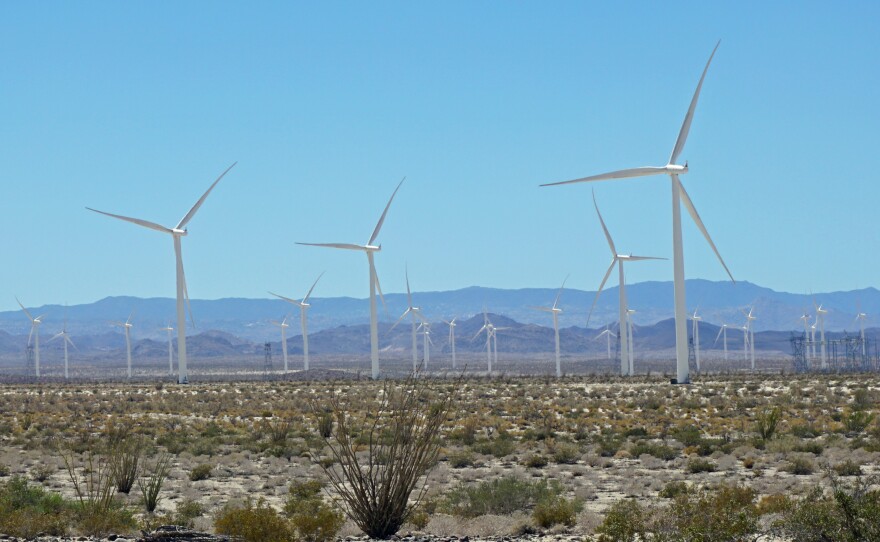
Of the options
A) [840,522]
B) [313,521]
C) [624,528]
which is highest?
[840,522]

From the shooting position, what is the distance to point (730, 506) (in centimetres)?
1498

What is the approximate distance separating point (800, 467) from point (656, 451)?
4605 mm

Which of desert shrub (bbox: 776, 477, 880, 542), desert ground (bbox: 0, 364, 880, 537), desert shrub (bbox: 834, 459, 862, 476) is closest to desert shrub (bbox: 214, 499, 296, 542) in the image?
desert ground (bbox: 0, 364, 880, 537)

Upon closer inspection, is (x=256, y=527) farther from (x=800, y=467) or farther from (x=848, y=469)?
(x=800, y=467)

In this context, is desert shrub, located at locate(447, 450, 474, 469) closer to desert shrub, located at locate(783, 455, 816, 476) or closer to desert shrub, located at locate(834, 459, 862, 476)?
desert shrub, located at locate(783, 455, 816, 476)

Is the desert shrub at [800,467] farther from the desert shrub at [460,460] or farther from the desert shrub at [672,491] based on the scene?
the desert shrub at [460,460]

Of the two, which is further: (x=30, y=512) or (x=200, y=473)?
(x=200, y=473)

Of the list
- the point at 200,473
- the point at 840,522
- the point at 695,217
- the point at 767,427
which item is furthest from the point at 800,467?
the point at 695,217

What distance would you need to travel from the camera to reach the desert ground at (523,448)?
2153 cm

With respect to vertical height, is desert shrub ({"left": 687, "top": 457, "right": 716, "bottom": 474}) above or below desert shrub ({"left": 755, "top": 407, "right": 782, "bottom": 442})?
below

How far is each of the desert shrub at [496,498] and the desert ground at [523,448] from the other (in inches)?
4.1

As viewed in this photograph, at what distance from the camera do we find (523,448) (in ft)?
103

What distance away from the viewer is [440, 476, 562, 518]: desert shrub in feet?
65.8

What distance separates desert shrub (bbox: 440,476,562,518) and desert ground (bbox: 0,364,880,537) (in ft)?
0.34
